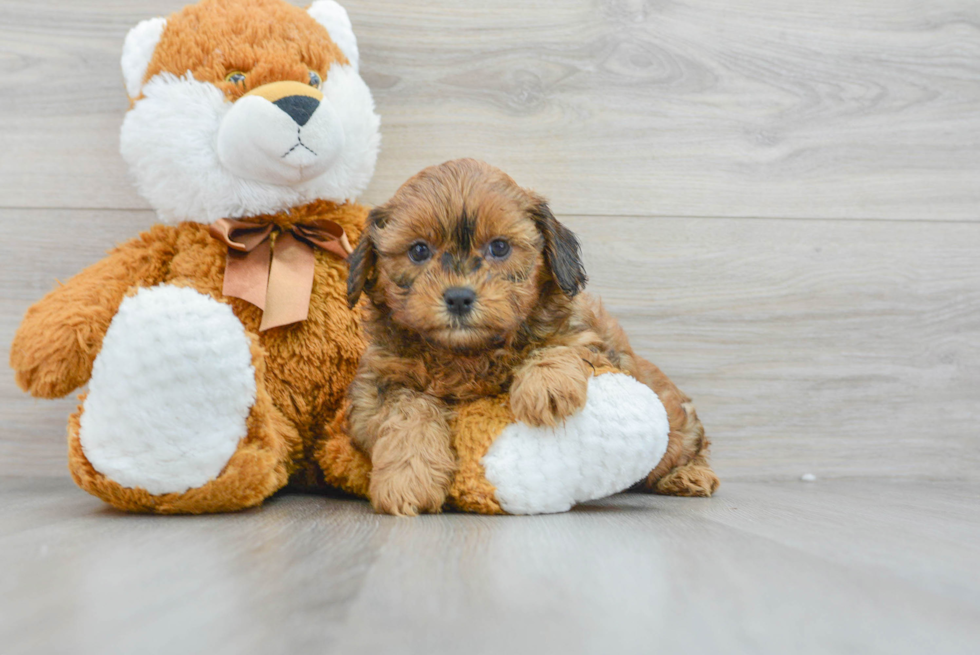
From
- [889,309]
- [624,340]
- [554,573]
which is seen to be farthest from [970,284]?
[554,573]

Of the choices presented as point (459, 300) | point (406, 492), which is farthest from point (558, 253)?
point (406, 492)

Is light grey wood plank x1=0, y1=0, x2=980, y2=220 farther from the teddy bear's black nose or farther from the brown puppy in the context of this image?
the brown puppy

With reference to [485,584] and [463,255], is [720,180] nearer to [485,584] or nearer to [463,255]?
[463,255]

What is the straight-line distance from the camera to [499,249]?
1.21 meters

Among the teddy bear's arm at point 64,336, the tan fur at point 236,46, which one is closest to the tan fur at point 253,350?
the teddy bear's arm at point 64,336

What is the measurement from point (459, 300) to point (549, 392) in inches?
8.0

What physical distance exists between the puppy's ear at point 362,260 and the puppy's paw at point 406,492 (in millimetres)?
310

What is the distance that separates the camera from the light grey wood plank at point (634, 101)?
1.77 meters

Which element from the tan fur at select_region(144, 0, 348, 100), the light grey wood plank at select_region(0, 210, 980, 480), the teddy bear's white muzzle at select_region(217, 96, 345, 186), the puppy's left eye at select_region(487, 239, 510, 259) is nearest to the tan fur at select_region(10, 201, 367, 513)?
the teddy bear's white muzzle at select_region(217, 96, 345, 186)

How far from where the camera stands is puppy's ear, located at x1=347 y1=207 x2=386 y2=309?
1276mm

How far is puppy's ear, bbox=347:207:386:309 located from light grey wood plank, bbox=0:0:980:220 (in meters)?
0.58

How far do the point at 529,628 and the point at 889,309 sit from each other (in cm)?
163

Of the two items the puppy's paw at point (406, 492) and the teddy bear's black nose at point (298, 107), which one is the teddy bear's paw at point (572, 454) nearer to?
the puppy's paw at point (406, 492)

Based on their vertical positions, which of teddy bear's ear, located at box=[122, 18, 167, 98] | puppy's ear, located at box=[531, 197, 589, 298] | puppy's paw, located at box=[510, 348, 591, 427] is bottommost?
puppy's paw, located at box=[510, 348, 591, 427]
